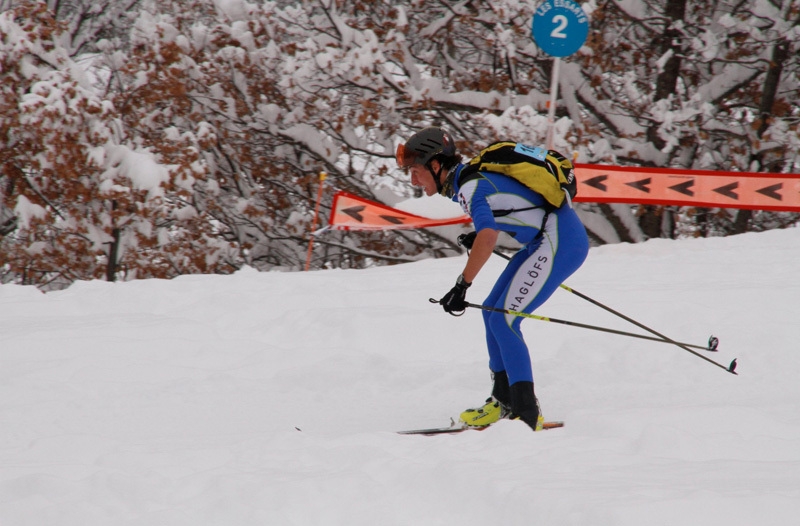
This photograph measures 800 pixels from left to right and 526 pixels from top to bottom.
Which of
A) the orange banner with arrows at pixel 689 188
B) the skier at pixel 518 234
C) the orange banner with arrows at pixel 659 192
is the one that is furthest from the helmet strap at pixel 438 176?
the orange banner with arrows at pixel 689 188

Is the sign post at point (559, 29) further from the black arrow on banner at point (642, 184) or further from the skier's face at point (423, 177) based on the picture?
the skier's face at point (423, 177)

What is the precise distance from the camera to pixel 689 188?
901cm

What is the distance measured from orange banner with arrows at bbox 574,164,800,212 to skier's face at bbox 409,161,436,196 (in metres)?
5.62

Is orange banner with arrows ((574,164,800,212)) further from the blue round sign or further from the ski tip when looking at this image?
the ski tip

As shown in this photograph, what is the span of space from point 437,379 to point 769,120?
8896mm

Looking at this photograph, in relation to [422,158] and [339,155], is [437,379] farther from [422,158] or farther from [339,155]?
[339,155]

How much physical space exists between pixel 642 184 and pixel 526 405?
6027 mm

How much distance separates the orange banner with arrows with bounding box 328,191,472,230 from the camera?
9117 mm

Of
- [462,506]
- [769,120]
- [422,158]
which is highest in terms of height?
[769,120]

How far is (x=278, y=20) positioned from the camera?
12.9 meters

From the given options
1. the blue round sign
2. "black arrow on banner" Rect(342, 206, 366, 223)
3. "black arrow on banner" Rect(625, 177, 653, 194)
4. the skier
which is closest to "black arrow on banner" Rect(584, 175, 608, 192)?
"black arrow on banner" Rect(625, 177, 653, 194)

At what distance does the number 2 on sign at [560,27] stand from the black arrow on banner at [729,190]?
2748 millimetres

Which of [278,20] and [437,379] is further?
[278,20]

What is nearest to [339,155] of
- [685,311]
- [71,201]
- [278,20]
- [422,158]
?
[278,20]
